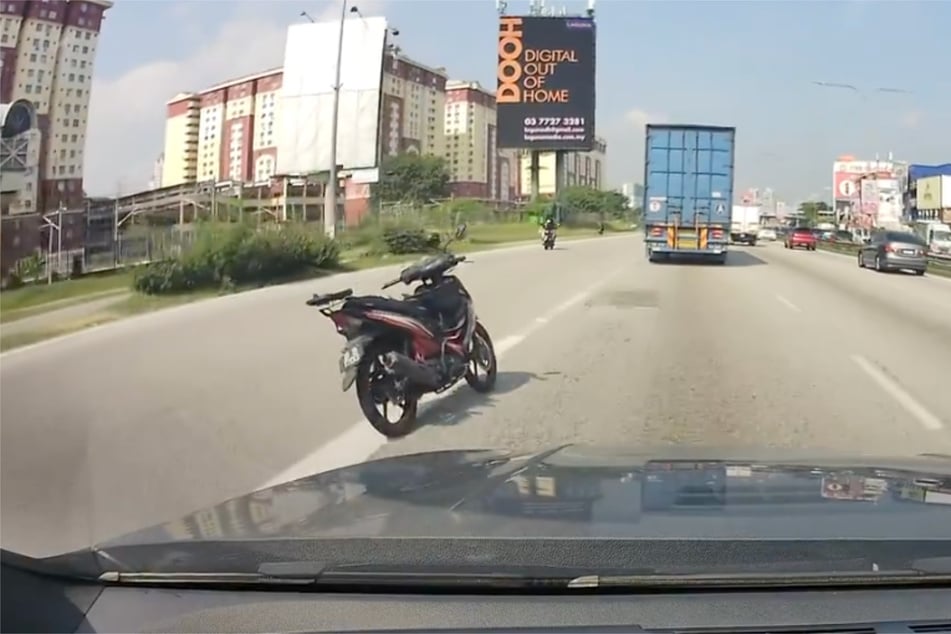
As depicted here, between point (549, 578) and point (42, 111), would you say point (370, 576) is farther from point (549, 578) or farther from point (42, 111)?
point (42, 111)

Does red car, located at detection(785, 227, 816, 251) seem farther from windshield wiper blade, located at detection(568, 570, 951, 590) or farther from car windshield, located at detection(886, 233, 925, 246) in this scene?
windshield wiper blade, located at detection(568, 570, 951, 590)

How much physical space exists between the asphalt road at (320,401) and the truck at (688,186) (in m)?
14.3

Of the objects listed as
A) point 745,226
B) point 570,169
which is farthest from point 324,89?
point 745,226

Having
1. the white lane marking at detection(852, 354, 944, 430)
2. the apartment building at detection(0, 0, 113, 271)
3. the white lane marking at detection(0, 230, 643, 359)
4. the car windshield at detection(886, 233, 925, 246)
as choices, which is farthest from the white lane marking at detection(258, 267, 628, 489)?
the car windshield at detection(886, 233, 925, 246)

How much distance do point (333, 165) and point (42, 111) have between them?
2.31 m

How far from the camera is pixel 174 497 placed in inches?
221

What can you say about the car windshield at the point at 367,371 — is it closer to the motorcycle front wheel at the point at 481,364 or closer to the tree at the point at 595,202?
the motorcycle front wheel at the point at 481,364

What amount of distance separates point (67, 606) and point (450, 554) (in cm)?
96

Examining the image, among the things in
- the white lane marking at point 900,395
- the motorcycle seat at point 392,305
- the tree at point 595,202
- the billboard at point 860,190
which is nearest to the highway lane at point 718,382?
the white lane marking at point 900,395

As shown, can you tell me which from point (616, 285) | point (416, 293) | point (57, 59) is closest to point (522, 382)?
point (416, 293)

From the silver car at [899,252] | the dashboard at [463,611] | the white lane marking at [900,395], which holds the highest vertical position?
the silver car at [899,252]

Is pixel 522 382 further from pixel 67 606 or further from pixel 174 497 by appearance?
pixel 67 606

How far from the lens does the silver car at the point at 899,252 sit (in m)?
28.3

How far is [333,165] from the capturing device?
302 inches
